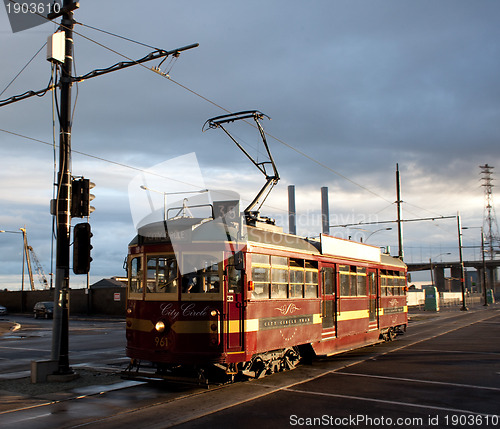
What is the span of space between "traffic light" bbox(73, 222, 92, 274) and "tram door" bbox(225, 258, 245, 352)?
11.4 ft

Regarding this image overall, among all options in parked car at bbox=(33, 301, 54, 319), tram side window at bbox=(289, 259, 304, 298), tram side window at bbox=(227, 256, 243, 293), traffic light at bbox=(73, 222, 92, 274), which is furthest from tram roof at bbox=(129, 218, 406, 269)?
parked car at bbox=(33, 301, 54, 319)

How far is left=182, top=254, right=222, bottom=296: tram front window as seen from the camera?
972cm

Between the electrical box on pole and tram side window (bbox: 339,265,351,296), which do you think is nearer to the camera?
the electrical box on pole

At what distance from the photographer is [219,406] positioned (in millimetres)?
8445

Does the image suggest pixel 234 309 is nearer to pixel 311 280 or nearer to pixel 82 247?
pixel 311 280

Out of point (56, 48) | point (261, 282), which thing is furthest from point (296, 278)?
point (56, 48)

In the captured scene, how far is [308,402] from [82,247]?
232 inches

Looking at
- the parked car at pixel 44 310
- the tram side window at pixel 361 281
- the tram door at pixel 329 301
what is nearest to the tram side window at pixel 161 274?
the tram door at pixel 329 301

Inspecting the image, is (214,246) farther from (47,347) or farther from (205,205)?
(47,347)

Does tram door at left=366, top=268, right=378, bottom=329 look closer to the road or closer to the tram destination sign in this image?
the tram destination sign

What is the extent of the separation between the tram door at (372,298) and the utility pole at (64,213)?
31.3ft

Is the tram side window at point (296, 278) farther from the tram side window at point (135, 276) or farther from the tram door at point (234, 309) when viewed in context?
the tram side window at point (135, 276)

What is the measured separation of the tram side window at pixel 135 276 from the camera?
10352 mm

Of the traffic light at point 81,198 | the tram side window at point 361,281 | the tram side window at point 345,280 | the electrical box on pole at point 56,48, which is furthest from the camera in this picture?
the tram side window at point 361,281
